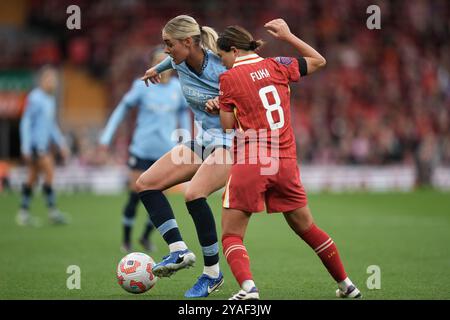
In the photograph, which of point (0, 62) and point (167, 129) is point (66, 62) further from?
point (167, 129)

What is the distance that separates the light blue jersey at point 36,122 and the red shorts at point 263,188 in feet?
28.8

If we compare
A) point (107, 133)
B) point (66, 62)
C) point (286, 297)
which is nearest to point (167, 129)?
point (107, 133)

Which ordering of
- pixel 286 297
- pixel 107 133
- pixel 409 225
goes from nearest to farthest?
pixel 286 297 < pixel 107 133 < pixel 409 225

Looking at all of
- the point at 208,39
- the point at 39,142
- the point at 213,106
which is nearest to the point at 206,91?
the point at 208,39

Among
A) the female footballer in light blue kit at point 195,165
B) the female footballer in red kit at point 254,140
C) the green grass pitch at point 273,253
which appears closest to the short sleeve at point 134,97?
the green grass pitch at point 273,253

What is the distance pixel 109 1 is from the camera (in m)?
26.9

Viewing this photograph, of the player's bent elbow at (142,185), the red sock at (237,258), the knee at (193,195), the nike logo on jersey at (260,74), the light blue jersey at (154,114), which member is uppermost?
the nike logo on jersey at (260,74)

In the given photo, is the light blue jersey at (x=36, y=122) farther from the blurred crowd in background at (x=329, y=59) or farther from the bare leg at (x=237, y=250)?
the blurred crowd in background at (x=329, y=59)

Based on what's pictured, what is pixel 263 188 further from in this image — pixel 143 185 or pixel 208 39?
pixel 208 39

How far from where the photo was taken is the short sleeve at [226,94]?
622 cm

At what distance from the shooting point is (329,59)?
2645 centimetres

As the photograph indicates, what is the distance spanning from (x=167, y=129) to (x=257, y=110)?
452cm

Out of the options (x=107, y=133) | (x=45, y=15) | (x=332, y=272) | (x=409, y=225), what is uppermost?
(x=45, y=15)

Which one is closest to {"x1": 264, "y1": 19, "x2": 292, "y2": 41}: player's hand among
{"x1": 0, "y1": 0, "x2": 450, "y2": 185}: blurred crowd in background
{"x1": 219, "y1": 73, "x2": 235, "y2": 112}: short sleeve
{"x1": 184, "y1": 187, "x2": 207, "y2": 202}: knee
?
{"x1": 219, "y1": 73, "x2": 235, "y2": 112}: short sleeve
